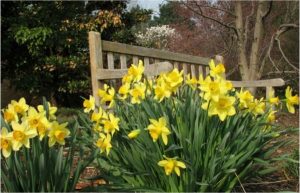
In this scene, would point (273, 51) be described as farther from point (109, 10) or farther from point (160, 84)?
point (160, 84)

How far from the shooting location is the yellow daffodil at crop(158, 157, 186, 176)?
1715mm

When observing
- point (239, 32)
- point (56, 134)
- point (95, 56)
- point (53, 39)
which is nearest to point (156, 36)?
point (239, 32)

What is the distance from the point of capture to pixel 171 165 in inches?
67.4

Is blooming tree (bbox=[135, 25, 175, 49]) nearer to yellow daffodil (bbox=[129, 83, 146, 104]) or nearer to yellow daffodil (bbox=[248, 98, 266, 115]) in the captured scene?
yellow daffodil (bbox=[248, 98, 266, 115])

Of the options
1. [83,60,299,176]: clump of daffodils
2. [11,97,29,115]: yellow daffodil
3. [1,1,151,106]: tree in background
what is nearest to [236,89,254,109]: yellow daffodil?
[83,60,299,176]: clump of daffodils

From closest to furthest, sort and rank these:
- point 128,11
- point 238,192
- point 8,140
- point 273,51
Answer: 1. point 8,140
2. point 238,192
3. point 128,11
4. point 273,51

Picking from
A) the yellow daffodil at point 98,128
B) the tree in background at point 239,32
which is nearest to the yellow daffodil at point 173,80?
the yellow daffodil at point 98,128

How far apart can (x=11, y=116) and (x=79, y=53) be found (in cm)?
963

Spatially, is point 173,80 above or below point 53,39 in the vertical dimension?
below

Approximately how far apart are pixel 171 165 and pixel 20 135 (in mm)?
550

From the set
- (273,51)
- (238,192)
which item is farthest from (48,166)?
(273,51)

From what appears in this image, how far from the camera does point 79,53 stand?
440 inches

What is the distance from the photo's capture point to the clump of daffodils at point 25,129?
1.56m

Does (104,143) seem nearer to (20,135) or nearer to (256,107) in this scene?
(20,135)
